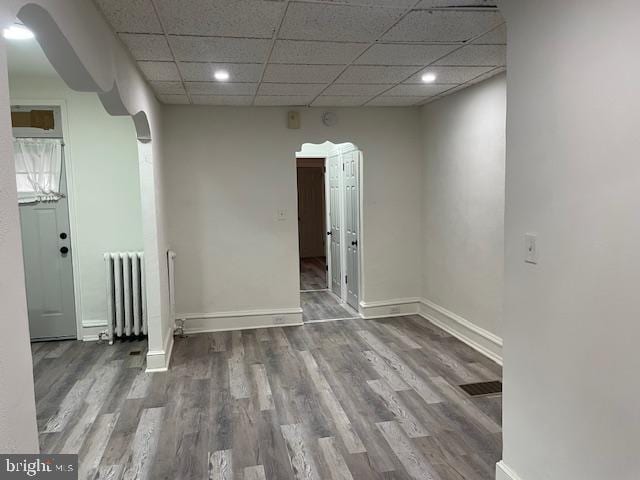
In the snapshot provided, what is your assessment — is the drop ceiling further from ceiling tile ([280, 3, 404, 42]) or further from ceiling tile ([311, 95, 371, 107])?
ceiling tile ([311, 95, 371, 107])

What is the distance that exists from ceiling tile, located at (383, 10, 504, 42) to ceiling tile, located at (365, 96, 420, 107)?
1.81 m

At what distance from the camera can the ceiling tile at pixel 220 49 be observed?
8.93 ft

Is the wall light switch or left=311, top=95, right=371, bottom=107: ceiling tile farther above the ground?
left=311, top=95, right=371, bottom=107: ceiling tile

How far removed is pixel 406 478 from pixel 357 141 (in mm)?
3620

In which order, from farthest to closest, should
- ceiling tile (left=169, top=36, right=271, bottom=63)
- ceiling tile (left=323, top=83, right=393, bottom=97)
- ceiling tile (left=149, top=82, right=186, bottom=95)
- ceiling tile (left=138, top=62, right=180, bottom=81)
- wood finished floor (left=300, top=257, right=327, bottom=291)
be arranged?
wood finished floor (left=300, top=257, right=327, bottom=291) → ceiling tile (left=323, top=83, right=393, bottom=97) → ceiling tile (left=149, top=82, right=186, bottom=95) → ceiling tile (left=138, top=62, right=180, bottom=81) → ceiling tile (left=169, top=36, right=271, bottom=63)

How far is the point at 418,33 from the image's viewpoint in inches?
105

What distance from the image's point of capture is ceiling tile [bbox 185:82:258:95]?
380cm

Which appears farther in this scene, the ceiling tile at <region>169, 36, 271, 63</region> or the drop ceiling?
the ceiling tile at <region>169, 36, 271, 63</region>

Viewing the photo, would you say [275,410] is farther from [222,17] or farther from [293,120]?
Answer: [293,120]

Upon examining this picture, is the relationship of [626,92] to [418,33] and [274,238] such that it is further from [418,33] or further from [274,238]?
[274,238]

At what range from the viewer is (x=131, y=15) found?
2312 mm

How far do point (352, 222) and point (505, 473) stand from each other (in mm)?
3756

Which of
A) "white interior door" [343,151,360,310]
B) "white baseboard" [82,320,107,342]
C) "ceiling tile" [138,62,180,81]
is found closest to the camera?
"ceiling tile" [138,62,180,81]

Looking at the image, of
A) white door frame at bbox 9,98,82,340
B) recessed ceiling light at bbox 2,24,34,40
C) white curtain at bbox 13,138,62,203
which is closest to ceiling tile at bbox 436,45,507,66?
recessed ceiling light at bbox 2,24,34,40
